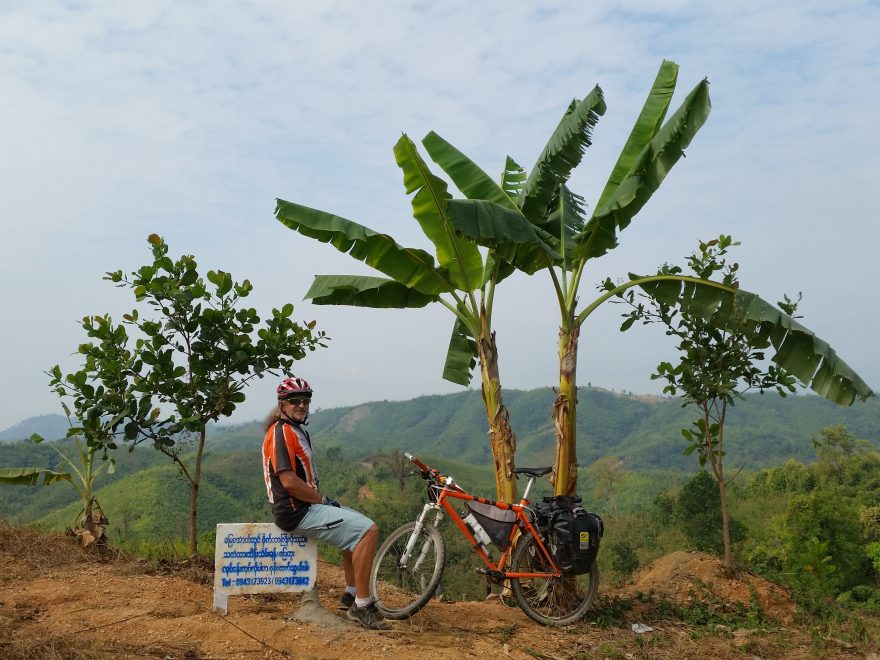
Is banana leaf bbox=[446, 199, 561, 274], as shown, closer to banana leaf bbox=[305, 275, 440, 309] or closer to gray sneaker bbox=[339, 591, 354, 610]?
banana leaf bbox=[305, 275, 440, 309]

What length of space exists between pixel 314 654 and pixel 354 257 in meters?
3.65

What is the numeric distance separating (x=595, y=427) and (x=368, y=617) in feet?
324

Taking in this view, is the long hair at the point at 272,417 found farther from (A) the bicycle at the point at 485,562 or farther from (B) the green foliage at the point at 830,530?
(B) the green foliage at the point at 830,530

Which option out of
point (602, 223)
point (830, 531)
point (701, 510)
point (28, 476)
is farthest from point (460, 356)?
point (830, 531)

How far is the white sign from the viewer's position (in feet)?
15.7

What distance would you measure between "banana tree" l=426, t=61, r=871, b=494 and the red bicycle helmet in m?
1.80

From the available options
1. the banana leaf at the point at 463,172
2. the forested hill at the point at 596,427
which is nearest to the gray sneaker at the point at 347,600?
the banana leaf at the point at 463,172

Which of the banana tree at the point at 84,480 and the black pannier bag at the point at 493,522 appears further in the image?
the banana tree at the point at 84,480

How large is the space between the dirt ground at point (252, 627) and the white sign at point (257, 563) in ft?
0.67

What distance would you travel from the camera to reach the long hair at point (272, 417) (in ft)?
16.1

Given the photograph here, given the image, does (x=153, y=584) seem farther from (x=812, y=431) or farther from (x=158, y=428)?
(x=812, y=431)

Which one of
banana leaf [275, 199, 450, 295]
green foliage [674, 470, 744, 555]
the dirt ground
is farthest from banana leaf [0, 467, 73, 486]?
green foliage [674, 470, 744, 555]

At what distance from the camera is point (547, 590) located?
591 cm

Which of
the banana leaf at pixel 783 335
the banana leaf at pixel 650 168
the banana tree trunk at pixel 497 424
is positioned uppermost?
the banana leaf at pixel 650 168
